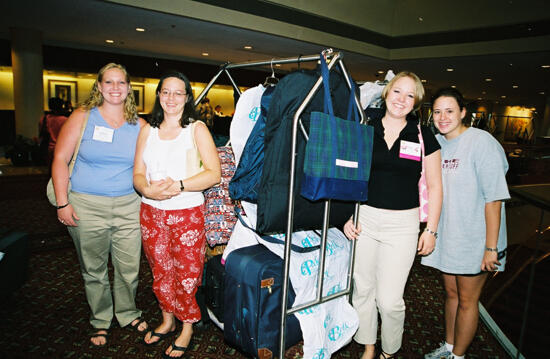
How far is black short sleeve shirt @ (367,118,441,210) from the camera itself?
1860 millimetres

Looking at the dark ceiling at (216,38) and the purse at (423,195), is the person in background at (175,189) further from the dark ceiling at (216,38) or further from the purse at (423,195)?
the dark ceiling at (216,38)

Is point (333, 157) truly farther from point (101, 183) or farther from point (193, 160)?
point (101, 183)

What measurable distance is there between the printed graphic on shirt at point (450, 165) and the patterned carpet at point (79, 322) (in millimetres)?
1307

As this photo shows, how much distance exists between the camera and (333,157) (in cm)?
144

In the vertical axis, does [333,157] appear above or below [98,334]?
above

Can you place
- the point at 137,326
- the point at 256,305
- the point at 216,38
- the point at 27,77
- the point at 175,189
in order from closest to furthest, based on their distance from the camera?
the point at 256,305, the point at 175,189, the point at 137,326, the point at 27,77, the point at 216,38

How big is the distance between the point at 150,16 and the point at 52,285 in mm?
5990

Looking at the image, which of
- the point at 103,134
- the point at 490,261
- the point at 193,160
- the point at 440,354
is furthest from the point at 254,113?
the point at 440,354

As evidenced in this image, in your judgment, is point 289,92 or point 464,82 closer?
point 289,92

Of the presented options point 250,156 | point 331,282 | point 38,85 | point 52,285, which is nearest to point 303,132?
point 250,156

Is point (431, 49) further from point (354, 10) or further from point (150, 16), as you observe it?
point (150, 16)

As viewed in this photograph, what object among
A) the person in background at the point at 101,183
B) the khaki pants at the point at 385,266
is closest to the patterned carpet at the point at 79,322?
the person in background at the point at 101,183

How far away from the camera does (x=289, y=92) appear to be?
1.54 meters

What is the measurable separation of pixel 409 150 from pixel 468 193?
17.9 inches
